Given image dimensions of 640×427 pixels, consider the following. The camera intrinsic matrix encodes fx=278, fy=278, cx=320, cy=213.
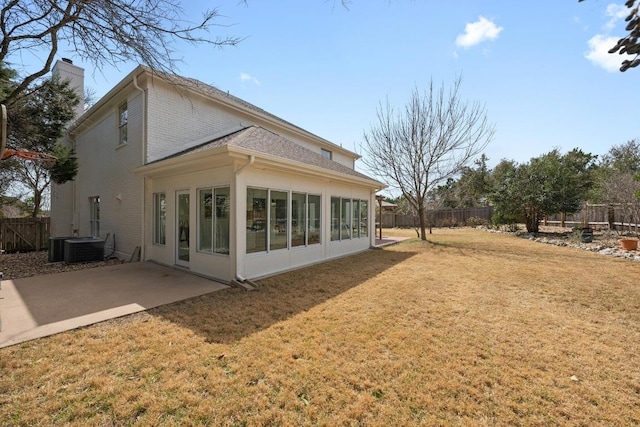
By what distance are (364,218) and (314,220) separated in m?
3.89

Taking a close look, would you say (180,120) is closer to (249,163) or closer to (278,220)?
(249,163)

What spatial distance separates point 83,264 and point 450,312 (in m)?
10.3

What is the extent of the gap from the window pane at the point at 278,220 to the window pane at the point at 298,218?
1.05 feet

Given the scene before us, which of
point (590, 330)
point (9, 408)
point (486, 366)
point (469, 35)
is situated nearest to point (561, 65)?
point (469, 35)

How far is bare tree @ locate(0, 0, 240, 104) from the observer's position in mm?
3916

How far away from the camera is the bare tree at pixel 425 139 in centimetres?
1405

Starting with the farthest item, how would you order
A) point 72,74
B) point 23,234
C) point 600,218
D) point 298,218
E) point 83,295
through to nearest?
1. point 600,218
2. point 72,74
3. point 23,234
4. point 298,218
5. point 83,295

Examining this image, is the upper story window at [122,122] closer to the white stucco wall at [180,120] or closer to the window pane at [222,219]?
the white stucco wall at [180,120]

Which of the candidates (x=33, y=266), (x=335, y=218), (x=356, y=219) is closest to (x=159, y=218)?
(x=33, y=266)

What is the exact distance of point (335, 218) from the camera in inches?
390

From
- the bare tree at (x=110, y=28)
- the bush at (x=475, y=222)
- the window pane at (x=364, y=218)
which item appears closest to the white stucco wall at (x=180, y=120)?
the bare tree at (x=110, y=28)

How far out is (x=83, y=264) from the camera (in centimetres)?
859

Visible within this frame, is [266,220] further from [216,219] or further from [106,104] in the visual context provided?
[106,104]

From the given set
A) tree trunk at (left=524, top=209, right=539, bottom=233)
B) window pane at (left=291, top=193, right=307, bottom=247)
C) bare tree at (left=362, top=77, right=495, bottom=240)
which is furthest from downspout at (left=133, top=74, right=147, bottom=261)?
tree trunk at (left=524, top=209, right=539, bottom=233)
